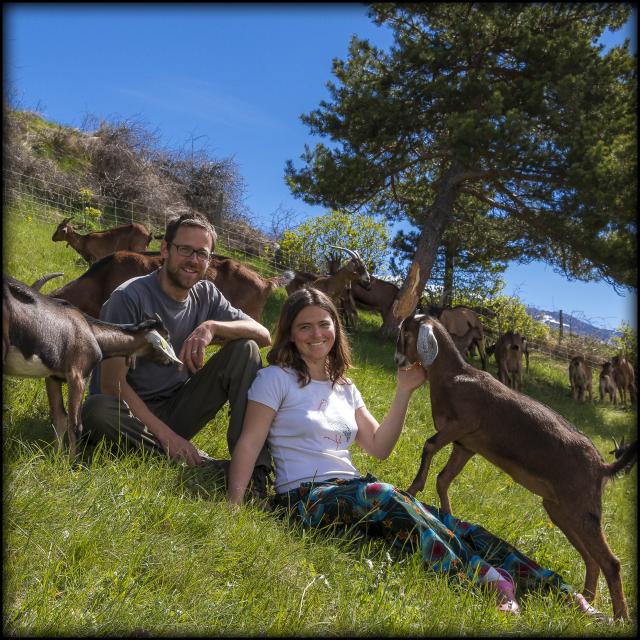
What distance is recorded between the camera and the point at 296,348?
410 centimetres

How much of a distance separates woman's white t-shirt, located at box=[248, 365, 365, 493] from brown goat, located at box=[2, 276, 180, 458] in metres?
0.71

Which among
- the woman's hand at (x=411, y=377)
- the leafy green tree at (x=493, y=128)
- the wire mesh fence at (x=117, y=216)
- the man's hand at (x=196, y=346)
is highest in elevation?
the leafy green tree at (x=493, y=128)

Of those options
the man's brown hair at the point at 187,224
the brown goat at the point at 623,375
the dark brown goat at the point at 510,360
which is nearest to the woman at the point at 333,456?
the man's brown hair at the point at 187,224

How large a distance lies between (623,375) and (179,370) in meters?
18.7

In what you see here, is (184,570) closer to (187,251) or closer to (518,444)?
(187,251)

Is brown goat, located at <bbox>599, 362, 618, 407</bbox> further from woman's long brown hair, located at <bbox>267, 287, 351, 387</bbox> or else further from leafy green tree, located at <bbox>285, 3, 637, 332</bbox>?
woman's long brown hair, located at <bbox>267, 287, 351, 387</bbox>

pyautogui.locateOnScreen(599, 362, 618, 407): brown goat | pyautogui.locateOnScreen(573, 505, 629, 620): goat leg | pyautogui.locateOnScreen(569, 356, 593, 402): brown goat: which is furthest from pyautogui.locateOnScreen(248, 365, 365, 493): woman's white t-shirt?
pyautogui.locateOnScreen(599, 362, 618, 407): brown goat

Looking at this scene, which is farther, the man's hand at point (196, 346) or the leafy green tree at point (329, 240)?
the leafy green tree at point (329, 240)

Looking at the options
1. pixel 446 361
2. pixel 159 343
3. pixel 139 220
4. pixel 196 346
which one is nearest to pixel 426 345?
pixel 446 361

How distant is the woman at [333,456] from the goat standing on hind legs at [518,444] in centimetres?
37

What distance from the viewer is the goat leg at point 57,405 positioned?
3.79 m

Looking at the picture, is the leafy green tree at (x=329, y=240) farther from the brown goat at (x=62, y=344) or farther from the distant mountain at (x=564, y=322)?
the brown goat at (x=62, y=344)

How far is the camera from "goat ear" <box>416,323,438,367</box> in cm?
436

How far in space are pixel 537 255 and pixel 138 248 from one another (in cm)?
1089
